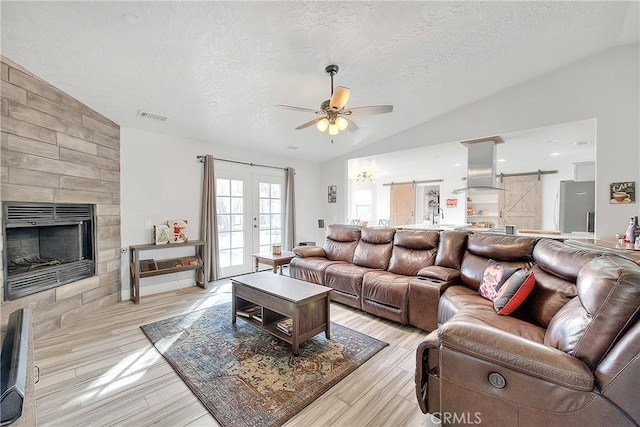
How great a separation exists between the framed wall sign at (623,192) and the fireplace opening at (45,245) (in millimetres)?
6341

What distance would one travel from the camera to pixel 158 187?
4168 millimetres

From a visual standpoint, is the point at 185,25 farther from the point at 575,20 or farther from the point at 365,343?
→ the point at 575,20

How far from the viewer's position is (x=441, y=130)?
14.8 feet

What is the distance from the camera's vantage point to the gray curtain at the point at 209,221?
180 inches

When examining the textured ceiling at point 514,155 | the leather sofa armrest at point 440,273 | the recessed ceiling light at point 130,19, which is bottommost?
the leather sofa armrest at point 440,273

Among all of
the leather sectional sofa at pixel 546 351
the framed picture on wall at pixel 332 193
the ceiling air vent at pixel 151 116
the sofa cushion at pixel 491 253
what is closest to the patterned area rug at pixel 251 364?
the leather sectional sofa at pixel 546 351

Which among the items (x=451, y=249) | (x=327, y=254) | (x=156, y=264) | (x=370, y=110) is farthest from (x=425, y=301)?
(x=156, y=264)

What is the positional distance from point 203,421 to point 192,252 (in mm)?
3310

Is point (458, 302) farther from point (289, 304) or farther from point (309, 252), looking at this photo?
point (309, 252)

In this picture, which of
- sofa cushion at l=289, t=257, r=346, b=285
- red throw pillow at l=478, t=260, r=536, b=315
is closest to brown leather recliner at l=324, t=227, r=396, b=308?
sofa cushion at l=289, t=257, r=346, b=285

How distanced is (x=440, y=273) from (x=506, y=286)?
2.55 feet

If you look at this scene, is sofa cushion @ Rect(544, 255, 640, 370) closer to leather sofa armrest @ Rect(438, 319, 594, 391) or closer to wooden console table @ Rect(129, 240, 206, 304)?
leather sofa armrest @ Rect(438, 319, 594, 391)

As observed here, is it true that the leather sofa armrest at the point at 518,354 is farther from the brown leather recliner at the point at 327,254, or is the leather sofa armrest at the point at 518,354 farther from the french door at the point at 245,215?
the french door at the point at 245,215

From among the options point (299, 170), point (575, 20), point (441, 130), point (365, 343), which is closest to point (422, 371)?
point (365, 343)
